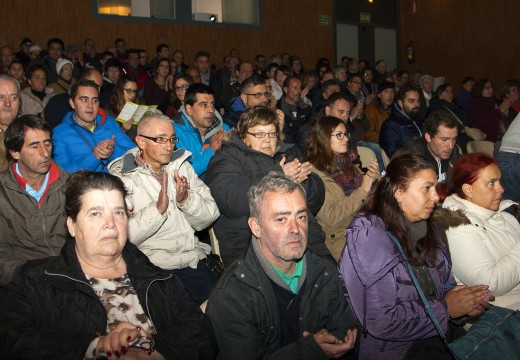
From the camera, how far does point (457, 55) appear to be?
45.2 feet

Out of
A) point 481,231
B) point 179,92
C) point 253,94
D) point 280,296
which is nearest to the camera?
point 280,296

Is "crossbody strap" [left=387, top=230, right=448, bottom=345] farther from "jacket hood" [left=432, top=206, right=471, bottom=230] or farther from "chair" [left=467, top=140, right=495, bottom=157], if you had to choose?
"chair" [left=467, top=140, right=495, bottom=157]

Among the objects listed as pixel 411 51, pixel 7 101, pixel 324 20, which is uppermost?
pixel 324 20

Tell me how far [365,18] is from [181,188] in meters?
12.4

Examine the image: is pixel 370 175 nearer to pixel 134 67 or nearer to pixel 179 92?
pixel 179 92

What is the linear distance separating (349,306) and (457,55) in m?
12.9

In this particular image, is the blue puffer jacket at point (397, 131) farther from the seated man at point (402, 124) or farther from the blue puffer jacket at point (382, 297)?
the blue puffer jacket at point (382, 297)

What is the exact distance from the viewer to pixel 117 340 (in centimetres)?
185

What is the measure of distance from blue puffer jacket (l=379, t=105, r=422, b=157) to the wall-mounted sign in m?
9.30

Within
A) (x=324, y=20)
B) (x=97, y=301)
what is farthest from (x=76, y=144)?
(x=324, y=20)

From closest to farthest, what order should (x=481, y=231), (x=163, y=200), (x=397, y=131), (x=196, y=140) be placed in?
(x=481, y=231) → (x=163, y=200) → (x=196, y=140) → (x=397, y=131)

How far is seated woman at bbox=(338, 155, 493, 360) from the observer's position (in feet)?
7.75

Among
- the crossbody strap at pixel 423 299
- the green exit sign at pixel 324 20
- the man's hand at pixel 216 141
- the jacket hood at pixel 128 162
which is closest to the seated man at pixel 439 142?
the man's hand at pixel 216 141

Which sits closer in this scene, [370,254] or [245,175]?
[370,254]
